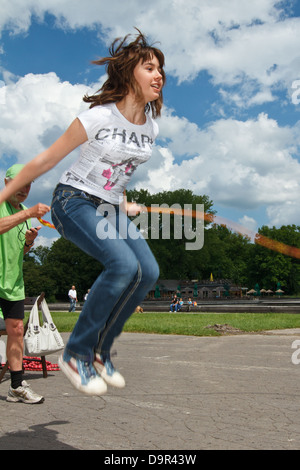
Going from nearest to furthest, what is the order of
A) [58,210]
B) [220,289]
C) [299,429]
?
[58,210]
[299,429]
[220,289]

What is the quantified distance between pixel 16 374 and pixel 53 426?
1249 mm

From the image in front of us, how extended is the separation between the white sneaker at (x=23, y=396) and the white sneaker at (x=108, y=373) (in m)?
2.68

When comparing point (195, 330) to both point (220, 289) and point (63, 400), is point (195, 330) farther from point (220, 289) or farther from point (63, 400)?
point (220, 289)

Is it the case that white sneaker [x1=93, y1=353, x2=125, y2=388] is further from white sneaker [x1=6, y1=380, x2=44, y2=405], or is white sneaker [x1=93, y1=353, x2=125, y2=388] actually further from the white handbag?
the white handbag

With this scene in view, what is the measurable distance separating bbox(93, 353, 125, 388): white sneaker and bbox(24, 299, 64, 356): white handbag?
3492 mm

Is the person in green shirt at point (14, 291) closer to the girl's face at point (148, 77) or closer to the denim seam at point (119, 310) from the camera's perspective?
the denim seam at point (119, 310)

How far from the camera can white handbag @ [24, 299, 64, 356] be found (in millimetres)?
6336

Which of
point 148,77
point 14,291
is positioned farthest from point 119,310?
point 14,291

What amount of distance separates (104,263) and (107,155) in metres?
0.65

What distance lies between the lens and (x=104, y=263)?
2865 mm

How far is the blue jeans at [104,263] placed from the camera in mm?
2850

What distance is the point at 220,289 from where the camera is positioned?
75938 millimetres

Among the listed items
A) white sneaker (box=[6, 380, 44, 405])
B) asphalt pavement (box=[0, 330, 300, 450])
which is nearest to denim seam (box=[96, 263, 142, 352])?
asphalt pavement (box=[0, 330, 300, 450])
